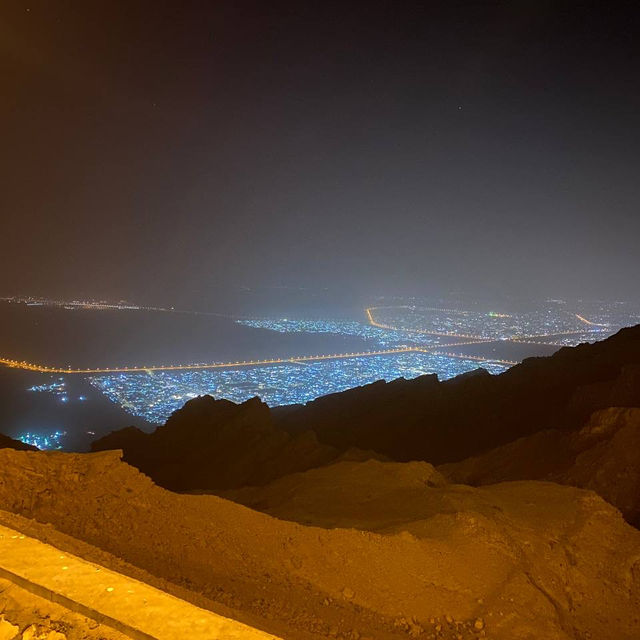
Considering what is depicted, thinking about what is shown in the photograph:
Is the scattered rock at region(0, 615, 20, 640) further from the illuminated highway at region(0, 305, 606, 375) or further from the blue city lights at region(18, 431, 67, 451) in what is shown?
the illuminated highway at region(0, 305, 606, 375)

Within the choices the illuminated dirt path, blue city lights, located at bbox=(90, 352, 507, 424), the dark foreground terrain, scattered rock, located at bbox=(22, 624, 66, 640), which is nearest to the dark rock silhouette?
the dark foreground terrain

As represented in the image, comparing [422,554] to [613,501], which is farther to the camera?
[613,501]

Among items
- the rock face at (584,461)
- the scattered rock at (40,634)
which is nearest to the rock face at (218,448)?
the rock face at (584,461)

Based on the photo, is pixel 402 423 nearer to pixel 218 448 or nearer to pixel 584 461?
pixel 218 448

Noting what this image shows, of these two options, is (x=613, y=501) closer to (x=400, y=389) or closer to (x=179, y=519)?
(x=179, y=519)

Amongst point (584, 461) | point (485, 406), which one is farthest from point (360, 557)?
point (485, 406)

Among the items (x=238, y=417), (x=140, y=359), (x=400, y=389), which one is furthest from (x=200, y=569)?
(x=140, y=359)
